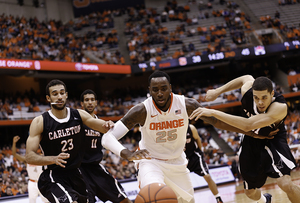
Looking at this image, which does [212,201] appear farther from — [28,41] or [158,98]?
[28,41]

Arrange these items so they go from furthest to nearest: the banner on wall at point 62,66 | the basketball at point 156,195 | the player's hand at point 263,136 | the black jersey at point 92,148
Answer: the banner on wall at point 62,66, the black jersey at point 92,148, the player's hand at point 263,136, the basketball at point 156,195

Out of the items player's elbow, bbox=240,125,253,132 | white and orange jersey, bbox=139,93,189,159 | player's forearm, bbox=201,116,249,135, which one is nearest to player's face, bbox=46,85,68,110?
white and orange jersey, bbox=139,93,189,159

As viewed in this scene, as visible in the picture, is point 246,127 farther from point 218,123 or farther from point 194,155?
point 194,155

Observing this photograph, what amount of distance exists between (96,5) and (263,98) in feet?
97.9

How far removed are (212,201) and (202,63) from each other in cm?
1826

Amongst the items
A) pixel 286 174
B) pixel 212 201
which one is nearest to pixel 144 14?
pixel 212 201

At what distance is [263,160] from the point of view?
5.16 meters

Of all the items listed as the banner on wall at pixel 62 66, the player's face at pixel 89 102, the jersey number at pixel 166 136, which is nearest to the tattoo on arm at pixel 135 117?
the jersey number at pixel 166 136

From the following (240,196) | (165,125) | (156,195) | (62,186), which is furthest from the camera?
(240,196)

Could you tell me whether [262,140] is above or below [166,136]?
below

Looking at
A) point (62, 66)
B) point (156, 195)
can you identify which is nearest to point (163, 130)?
point (156, 195)

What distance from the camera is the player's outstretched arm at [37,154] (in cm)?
432

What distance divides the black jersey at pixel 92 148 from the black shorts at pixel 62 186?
1.20 meters

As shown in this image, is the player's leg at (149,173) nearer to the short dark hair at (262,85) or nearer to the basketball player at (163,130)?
the basketball player at (163,130)
